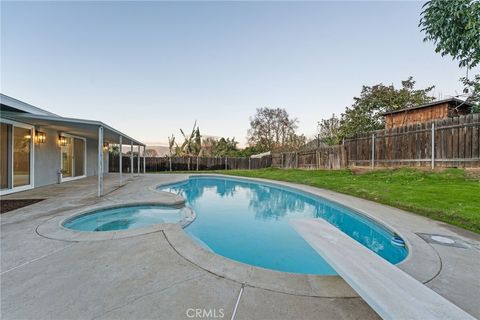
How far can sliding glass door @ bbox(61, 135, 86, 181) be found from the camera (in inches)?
362

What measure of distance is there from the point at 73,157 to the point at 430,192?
46.6ft

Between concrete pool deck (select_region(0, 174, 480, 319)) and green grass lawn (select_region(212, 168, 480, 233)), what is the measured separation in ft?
3.93

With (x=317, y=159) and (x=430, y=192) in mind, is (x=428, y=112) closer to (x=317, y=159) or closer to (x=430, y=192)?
(x=317, y=159)

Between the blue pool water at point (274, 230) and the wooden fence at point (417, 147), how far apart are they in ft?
16.0

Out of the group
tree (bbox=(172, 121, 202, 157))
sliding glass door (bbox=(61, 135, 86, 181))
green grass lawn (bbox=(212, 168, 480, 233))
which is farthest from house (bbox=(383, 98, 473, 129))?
sliding glass door (bbox=(61, 135, 86, 181))

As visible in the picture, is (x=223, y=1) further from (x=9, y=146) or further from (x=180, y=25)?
(x=9, y=146)

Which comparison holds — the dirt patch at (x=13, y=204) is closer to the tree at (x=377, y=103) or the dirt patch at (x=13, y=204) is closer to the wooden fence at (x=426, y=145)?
the wooden fence at (x=426, y=145)

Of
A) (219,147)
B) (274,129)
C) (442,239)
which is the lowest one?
(442,239)

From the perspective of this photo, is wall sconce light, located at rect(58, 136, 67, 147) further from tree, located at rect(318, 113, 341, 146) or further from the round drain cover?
tree, located at rect(318, 113, 341, 146)

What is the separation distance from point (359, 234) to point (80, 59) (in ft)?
43.1

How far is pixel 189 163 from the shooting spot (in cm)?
1927

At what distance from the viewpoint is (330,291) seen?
1.85 metres

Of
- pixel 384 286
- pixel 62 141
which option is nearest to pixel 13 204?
pixel 62 141

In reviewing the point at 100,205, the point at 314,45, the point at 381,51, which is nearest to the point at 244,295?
the point at 100,205
